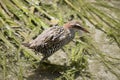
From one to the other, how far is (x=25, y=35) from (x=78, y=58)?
0.72 meters

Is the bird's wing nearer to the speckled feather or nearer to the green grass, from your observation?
the speckled feather

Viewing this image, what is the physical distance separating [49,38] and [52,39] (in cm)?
4

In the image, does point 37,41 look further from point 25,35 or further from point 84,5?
point 84,5

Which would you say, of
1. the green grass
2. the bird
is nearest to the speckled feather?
the bird

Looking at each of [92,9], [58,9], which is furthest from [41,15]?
[92,9]

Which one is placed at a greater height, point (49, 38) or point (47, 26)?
point (49, 38)

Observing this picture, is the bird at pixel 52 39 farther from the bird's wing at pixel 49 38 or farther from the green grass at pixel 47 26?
the green grass at pixel 47 26

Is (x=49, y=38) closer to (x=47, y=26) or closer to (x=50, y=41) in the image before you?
(x=50, y=41)

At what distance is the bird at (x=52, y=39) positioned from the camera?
4.61m

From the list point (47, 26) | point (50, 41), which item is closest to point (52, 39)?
point (50, 41)

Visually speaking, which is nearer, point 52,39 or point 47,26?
point 52,39

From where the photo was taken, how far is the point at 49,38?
4.63m

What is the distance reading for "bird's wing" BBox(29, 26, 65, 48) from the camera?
4.61m

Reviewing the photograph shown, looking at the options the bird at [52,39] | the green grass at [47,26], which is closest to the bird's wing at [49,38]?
the bird at [52,39]
